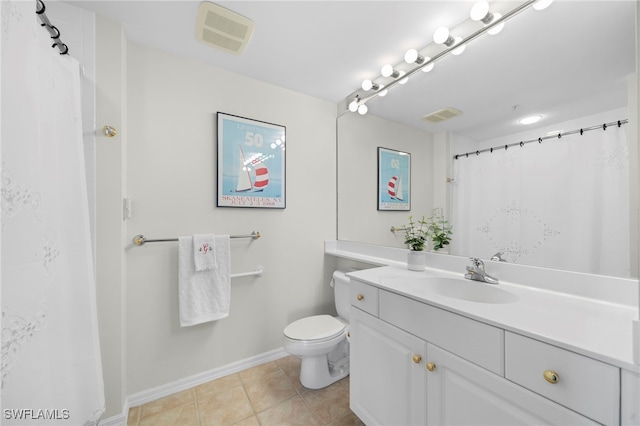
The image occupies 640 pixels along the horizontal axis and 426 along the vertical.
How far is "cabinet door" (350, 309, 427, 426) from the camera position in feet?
3.12

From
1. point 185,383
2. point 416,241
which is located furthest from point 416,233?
point 185,383

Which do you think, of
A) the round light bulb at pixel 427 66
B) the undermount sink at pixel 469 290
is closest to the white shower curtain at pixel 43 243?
the undermount sink at pixel 469 290

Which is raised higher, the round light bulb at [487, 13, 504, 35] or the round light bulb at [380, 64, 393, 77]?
the round light bulb at [380, 64, 393, 77]

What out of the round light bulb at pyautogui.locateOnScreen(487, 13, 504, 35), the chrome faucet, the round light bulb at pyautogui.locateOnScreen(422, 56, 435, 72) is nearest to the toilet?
the chrome faucet

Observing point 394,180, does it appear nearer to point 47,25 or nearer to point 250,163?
point 250,163

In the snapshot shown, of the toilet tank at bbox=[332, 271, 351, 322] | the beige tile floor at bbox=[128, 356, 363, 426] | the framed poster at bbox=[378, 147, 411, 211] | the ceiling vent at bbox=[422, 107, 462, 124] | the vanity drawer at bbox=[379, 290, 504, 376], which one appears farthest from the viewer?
the toilet tank at bbox=[332, 271, 351, 322]

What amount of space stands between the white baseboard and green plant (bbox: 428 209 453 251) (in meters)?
1.48

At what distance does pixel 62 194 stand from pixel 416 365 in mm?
1446

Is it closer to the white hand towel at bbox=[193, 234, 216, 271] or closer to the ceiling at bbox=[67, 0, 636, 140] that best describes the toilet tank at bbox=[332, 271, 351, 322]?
the white hand towel at bbox=[193, 234, 216, 271]

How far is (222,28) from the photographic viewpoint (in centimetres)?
134

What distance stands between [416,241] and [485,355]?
29.9 inches

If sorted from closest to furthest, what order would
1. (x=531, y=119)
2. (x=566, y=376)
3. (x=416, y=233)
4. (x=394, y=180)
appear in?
(x=566, y=376) < (x=531, y=119) < (x=416, y=233) < (x=394, y=180)

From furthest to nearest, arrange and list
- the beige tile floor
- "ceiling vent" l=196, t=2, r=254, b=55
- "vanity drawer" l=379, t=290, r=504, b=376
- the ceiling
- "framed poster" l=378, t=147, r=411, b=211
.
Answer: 1. "framed poster" l=378, t=147, r=411, b=211
2. the beige tile floor
3. "ceiling vent" l=196, t=2, r=254, b=55
4. the ceiling
5. "vanity drawer" l=379, t=290, r=504, b=376

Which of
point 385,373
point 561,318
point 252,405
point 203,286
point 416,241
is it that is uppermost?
point 416,241
